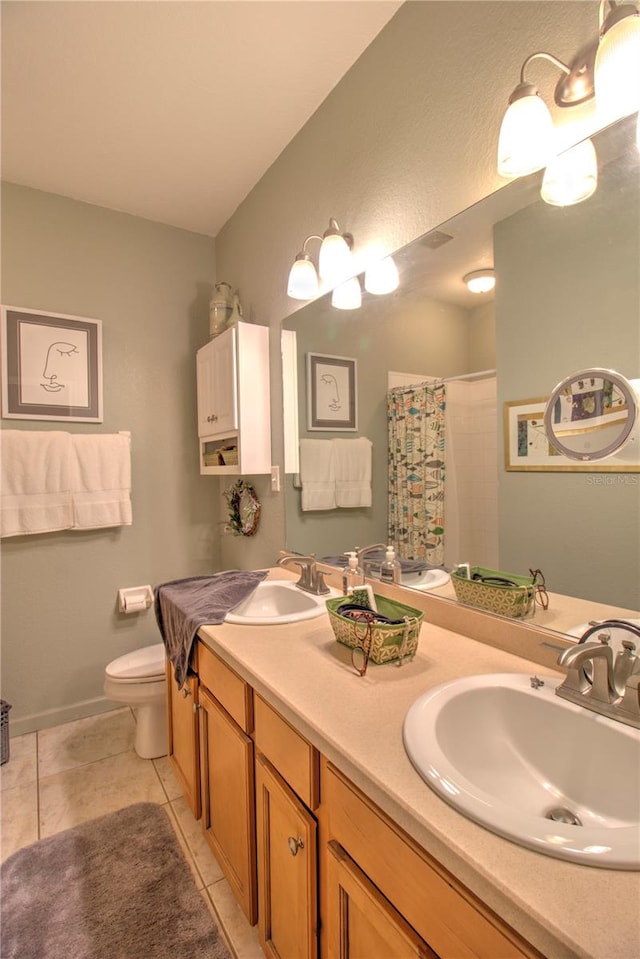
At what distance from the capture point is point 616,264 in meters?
0.89

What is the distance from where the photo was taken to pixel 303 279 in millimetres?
1722

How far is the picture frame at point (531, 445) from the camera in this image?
1.01m

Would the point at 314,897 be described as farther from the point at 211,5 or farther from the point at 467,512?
the point at 211,5

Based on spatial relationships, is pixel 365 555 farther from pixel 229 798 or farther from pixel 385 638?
pixel 229 798

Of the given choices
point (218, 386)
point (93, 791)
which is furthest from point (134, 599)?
point (218, 386)

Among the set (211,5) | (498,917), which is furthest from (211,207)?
(498,917)

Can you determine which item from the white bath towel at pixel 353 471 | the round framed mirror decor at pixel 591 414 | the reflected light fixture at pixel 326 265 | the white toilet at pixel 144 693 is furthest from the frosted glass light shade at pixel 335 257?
the white toilet at pixel 144 693

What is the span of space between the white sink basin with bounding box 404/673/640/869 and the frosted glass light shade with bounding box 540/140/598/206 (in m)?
1.03

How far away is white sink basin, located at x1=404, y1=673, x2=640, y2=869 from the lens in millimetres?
590

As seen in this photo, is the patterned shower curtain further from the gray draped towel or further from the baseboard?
the baseboard

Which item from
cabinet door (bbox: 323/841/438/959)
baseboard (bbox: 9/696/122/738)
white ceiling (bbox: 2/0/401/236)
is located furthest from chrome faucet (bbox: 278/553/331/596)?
white ceiling (bbox: 2/0/401/236)

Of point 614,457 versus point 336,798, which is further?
point 614,457

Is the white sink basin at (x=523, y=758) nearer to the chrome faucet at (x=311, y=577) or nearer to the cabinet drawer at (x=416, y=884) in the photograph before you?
the cabinet drawer at (x=416, y=884)

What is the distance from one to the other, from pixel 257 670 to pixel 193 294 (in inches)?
92.0
